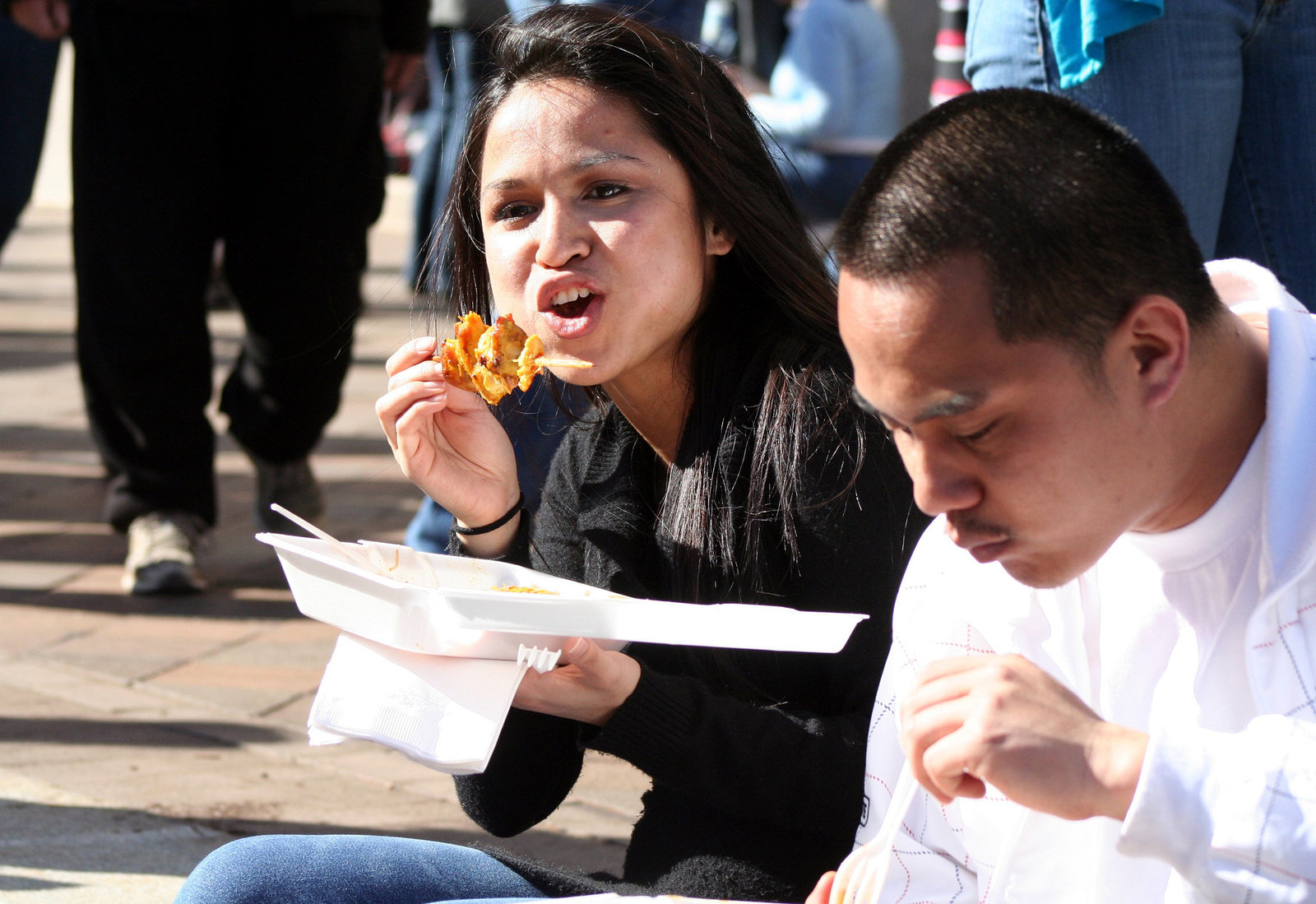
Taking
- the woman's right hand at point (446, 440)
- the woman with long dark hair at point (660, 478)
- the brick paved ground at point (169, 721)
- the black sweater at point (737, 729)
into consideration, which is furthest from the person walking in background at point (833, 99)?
the black sweater at point (737, 729)

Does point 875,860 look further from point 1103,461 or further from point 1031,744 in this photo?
point 1103,461

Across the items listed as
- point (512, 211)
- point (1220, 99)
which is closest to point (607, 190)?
point (512, 211)

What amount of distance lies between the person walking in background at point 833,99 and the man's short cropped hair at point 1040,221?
505 centimetres

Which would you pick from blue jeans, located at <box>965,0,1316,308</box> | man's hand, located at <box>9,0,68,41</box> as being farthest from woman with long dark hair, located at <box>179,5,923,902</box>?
man's hand, located at <box>9,0,68,41</box>

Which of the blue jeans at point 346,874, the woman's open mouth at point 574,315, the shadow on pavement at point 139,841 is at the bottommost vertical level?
the shadow on pavement at point 139,841

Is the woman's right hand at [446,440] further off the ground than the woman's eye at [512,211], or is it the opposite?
the woman's eye at [512,211]

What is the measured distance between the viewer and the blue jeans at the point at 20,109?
436 centimetres

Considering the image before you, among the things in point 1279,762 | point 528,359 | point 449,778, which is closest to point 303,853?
point 528,359

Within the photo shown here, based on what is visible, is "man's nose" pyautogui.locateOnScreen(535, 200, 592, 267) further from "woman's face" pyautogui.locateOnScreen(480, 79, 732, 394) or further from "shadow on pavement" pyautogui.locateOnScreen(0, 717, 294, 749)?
"shadow on pavement" pyautogui.locateOnScreen(0, 717, 294, 749)

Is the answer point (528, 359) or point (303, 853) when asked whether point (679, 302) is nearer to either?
point (528, 359)

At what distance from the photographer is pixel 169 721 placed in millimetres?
3168

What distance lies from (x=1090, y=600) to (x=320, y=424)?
3106 millimetres

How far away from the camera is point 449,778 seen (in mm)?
2994

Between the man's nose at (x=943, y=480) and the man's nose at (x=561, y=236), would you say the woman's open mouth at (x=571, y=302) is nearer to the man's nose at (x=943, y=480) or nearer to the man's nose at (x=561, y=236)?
the man's nose at (x=561, y=236)
